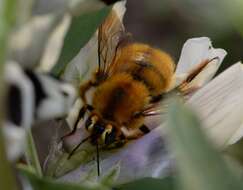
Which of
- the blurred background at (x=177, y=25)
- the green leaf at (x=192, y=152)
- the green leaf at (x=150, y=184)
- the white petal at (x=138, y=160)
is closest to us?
the green leaf at (x=192, y=152)

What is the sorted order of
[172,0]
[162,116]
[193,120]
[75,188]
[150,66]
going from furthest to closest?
1. [172,0]
2. [150,66]
3. [162,116]
4. [75,188]
5. [193,120]

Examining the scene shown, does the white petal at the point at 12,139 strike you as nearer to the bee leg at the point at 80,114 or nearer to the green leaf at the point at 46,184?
the green leaf at the point at 46,184

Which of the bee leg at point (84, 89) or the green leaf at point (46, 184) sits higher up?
the green leaf at point (46, 184)

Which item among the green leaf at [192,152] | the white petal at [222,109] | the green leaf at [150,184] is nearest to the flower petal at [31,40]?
the green leaf at [192,152]

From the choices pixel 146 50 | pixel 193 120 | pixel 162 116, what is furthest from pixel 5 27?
pixel 146 50

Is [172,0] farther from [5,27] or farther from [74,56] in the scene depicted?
[5,27]

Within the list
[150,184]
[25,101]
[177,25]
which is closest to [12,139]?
[25,101]

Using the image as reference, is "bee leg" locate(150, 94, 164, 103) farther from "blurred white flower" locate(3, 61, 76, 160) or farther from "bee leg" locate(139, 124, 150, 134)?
"blurred white flower" locate(3, 61, 76, 160)
